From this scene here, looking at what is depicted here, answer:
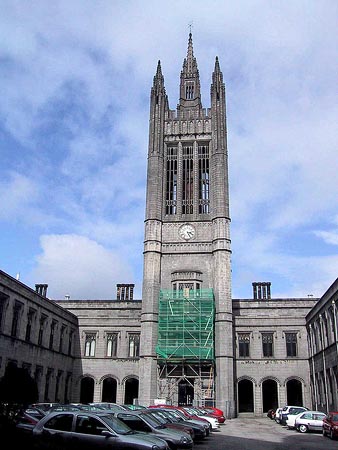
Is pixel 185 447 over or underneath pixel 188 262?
underneath

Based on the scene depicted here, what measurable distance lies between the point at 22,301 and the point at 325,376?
85.5 ft

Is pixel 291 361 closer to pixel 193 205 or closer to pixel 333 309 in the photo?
pixel 333 309

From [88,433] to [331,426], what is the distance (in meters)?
17.9

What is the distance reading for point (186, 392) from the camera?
46.7 metres

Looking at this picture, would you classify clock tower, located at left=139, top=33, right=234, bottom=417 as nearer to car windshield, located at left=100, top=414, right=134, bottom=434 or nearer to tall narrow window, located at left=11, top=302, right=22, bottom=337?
tall narrow window, located at left=11, top=302, right=22, bottom=337

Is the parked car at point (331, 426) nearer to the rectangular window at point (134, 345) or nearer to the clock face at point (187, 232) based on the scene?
the rectangular window at point (134, 345)

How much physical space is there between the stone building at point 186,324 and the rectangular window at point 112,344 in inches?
4.4

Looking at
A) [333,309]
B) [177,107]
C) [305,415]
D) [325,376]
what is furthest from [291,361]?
[177,107]

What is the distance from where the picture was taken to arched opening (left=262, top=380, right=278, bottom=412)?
4928cm

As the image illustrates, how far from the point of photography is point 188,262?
167 feet

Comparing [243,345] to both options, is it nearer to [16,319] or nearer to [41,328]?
[41,328]

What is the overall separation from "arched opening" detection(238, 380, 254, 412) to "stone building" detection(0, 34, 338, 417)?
103 millimetres

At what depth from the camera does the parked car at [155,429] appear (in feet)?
55.2

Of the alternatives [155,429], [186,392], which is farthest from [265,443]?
[186,392]
